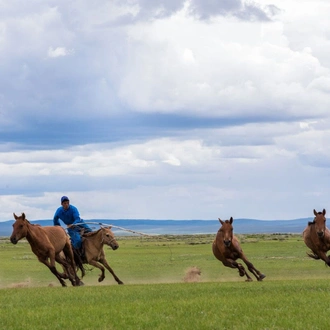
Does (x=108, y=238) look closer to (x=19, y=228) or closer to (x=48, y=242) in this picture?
(x=48, y=242)

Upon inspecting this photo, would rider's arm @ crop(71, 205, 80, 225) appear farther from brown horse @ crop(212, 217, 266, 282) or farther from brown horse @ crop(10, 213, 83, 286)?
brown horse @ crop(212, 217, 266, 282)

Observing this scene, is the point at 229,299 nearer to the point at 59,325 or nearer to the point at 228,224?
the point at 59,325

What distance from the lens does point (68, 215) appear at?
84.4 ft

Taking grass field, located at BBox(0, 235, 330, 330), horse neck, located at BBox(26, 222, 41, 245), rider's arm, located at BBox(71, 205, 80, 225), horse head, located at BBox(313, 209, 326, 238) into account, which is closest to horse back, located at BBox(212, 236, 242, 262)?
horse head, located at BBox(313, 209, 326, 238)

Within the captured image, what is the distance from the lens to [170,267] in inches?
1644

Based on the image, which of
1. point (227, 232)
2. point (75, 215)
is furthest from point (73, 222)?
point (227, 232)

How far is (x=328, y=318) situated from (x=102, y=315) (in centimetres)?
427

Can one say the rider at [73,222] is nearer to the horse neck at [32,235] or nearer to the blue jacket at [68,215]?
the blue jacket at [68,215]

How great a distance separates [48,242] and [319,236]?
8.28 m

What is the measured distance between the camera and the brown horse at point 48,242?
2234 centimetres

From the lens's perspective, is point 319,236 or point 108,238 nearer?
point 319,236

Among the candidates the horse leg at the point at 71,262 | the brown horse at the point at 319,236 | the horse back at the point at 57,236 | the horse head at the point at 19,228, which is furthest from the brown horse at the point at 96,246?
the brown horse at the point at 319,236

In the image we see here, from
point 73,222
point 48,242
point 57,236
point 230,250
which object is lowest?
point 230,250

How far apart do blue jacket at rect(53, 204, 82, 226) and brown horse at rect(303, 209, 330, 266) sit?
7.66m
